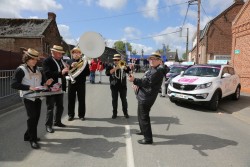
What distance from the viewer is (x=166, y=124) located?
6.96 meters

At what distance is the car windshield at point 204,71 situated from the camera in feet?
33.9

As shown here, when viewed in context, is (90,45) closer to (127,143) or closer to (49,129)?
(49,129)

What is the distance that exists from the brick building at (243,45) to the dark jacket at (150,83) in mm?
12072

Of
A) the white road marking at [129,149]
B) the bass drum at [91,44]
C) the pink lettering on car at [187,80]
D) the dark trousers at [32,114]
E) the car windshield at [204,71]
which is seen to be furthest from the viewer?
the car windshield at [204,71]

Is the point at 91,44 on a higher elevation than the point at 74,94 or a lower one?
higher

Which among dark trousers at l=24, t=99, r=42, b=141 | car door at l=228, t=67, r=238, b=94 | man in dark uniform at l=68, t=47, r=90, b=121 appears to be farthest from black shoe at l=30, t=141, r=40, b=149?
car door at l=228, t=67, r=238, b=94

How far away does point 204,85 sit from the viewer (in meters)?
9.29

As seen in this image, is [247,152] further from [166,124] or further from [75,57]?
[75,57]

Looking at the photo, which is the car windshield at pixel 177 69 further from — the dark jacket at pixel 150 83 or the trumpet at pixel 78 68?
the dark jacket at pixel 150 83

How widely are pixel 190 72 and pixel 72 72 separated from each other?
6.03 metres

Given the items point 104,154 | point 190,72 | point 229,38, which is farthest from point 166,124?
point 229,38

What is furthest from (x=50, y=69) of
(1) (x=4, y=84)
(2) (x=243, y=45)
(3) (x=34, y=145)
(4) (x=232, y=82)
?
(2) (x=243, y=45)

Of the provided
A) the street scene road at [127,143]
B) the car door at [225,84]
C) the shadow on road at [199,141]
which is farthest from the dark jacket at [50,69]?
the car door at [225,84]

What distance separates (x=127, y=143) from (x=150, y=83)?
1.32m
